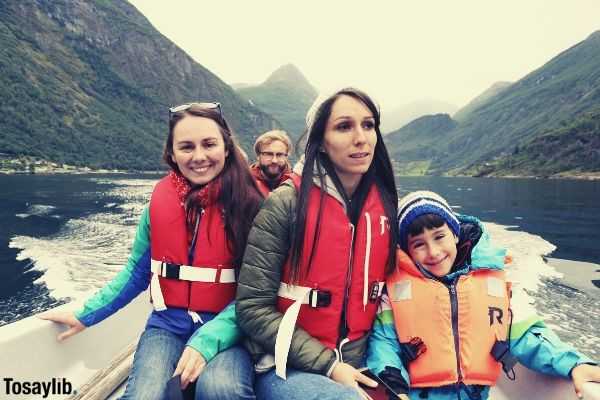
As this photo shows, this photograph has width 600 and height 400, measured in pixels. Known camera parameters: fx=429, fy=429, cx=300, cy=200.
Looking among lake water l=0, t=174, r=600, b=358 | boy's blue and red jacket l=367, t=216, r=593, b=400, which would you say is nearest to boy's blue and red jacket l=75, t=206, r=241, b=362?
boy's blue and red jacket l=367, t=216, r=593, b=400

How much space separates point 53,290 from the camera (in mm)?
8984

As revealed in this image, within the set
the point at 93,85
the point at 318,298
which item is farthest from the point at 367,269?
the point at 93,85

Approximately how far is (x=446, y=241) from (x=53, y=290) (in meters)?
8.98

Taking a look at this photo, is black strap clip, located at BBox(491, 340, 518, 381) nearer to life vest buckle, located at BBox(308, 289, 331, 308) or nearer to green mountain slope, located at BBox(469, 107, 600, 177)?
life vest buckle, located at BBox(308, 289, 331, 308)

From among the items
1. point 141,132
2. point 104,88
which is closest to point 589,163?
point 141,132

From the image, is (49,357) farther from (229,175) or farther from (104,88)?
(104,88)

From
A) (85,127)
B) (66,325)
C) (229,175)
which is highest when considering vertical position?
(85,127)

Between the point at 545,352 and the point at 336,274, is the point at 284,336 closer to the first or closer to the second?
the point at 336,274

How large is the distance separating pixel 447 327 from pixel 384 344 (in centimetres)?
36

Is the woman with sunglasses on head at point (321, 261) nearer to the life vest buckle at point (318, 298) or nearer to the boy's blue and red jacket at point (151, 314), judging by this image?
the life vest buckle at point (318, 298)

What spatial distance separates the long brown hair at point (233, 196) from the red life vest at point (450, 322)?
2.97 feet

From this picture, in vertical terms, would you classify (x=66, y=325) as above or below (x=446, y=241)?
below

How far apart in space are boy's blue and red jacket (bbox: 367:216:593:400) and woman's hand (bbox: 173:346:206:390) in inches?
35.5

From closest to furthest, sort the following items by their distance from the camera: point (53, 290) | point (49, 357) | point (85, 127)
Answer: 1. point (49, 357)
2. point (53, 290)
3. point (85, 127)
